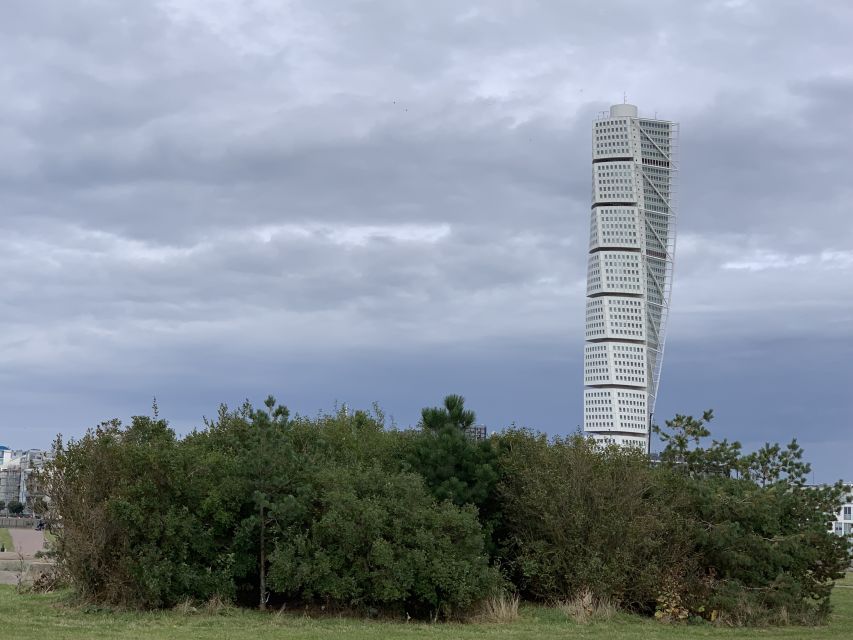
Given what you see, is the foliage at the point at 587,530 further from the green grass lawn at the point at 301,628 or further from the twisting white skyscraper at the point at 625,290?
the twisting white skyscraper at the point at 625,290

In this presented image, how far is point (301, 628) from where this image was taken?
20219 mm

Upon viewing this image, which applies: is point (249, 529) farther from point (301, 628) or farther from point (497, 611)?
point (497, 611)

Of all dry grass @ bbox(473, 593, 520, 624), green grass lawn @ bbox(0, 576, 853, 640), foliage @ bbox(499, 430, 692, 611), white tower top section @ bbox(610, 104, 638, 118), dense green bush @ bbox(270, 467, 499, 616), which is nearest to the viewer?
green grass lawn @ bbox(0, 576, 853, 640)

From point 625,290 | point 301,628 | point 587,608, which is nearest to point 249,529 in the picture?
point 301,628

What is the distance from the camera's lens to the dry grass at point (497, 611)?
22156mm

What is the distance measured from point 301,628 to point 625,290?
482 ft

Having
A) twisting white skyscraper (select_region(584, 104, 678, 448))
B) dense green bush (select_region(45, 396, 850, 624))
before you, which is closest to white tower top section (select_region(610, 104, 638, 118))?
twisting white skyscraper (select_region(584, 104, 678, 448))

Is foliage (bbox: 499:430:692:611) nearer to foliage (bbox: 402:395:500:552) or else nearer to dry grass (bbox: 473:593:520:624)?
foliage (bbox: 402:395:500:552)

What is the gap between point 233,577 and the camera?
892 inches

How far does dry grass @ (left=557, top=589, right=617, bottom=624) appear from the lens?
22.7 metres

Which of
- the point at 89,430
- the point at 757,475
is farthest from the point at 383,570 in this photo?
the point at 757,475

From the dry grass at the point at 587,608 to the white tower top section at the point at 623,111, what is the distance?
16165cm

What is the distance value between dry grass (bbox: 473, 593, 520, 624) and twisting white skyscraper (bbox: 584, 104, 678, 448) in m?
138

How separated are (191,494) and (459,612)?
630 centimetres
